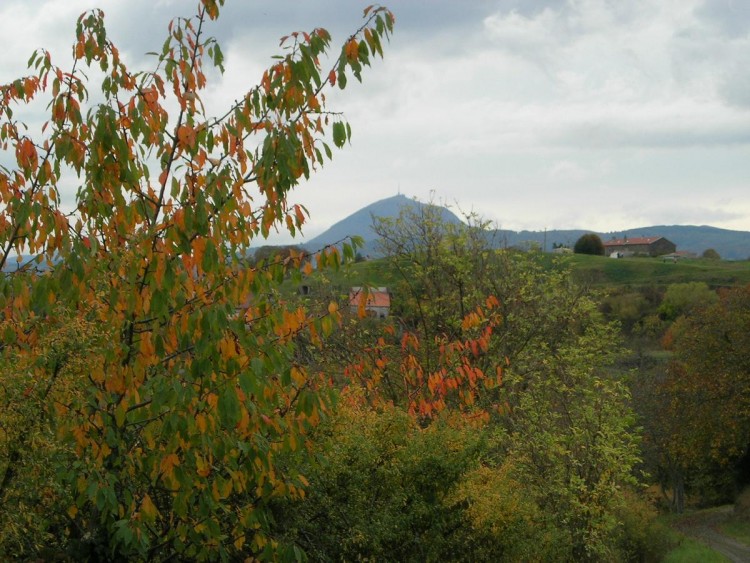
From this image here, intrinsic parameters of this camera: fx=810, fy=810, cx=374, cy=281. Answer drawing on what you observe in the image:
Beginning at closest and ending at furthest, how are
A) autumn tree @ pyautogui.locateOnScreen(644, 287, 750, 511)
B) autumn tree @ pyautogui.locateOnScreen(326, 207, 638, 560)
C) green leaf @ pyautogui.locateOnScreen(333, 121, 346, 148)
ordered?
green leaf @ pyautogui.locateOnScreen(333, 121, 346, 148) < autumn tree @ pyautogui.locateOnScreen(326, 207, 638, 560) < autumn tree @ pyautogui.locateOnScreen(644, 287, 750, 511)

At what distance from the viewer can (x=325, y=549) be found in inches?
350

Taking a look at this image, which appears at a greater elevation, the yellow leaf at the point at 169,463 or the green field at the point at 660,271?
the yellow leaf at the point at 169,463

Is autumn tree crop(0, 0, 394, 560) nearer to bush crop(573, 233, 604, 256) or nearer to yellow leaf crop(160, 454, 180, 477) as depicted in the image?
yellow leaf crop(160, 454, 180, 477)

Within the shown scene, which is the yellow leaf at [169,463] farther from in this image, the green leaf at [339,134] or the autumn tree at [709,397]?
the autumn tree at [709,397]

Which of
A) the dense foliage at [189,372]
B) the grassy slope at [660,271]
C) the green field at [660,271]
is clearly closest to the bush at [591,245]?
the green field at [660,271]

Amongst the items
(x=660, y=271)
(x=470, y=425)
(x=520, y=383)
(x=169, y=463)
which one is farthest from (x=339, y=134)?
(x=660, y=271)

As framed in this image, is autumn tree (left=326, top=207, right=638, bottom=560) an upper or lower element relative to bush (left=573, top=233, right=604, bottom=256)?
lower

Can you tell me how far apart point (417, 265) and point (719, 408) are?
24268mm

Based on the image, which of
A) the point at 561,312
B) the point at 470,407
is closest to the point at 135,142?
the point at 470,407

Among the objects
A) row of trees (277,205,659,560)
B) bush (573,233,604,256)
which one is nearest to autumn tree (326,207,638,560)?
row of trees (277,205,659,560)

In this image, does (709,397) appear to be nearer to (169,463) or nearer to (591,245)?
(169,463)

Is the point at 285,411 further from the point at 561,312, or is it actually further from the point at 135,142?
the point at 561,312

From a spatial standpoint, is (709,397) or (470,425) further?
(709,397)

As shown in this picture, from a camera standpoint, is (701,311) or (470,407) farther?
(701,311)
